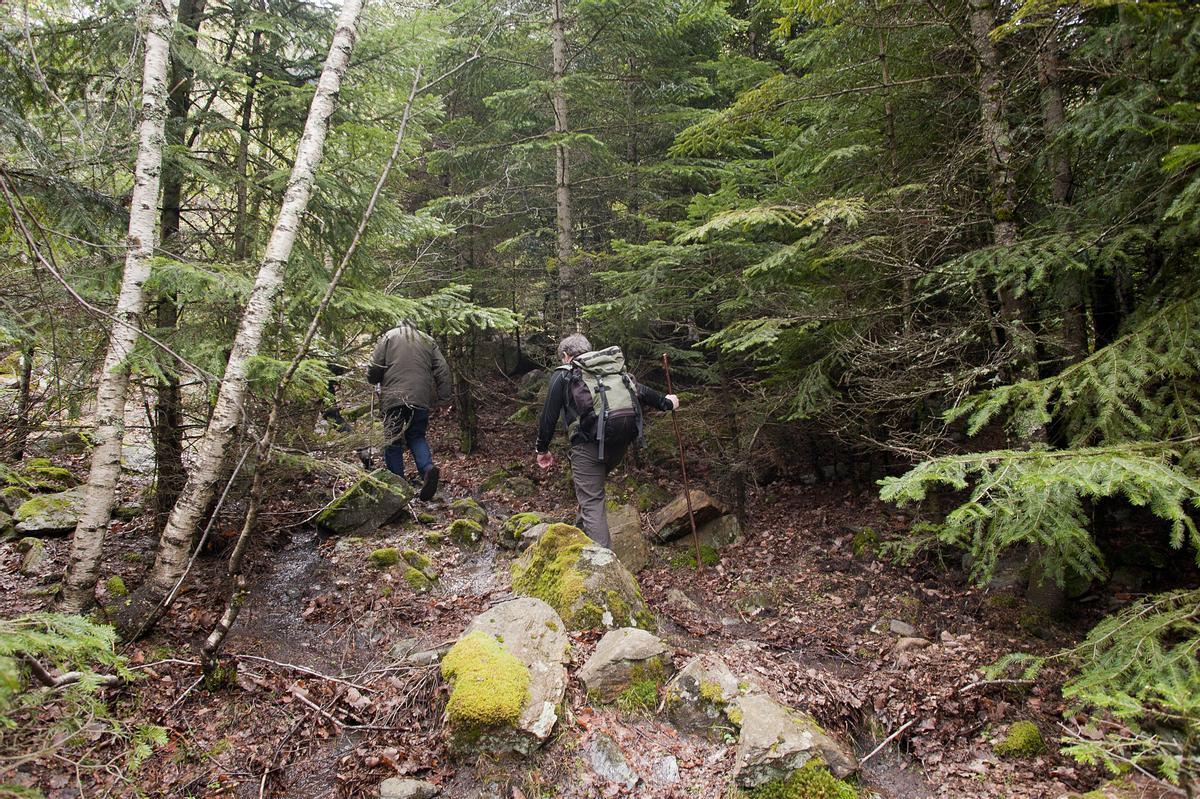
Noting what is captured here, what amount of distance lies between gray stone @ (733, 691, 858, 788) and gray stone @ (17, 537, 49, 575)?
280 inches

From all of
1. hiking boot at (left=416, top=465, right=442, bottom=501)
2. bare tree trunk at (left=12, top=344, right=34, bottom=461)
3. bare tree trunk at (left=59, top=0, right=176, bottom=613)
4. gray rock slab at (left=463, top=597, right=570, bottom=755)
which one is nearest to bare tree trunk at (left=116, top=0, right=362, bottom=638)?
bare tree trunk at (left=59, top=0, right=176, bottom=613)

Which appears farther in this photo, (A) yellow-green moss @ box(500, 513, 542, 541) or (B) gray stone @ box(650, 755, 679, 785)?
(A) yellow-green moss @ box(500, 513, 542, 541)

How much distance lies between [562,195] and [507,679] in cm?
858

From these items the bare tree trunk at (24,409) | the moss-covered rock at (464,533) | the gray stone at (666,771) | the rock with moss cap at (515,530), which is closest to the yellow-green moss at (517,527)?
the rock with moss cap at (515,530)

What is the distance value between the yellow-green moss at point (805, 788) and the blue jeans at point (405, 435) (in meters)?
6.99

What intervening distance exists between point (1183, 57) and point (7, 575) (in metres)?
11.1

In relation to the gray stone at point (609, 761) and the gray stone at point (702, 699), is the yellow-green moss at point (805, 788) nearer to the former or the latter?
the gray stone at point (702, 699)

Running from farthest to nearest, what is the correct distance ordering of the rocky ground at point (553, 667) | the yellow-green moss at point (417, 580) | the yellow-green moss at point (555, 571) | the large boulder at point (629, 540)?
the large boulder at point (629, 540), the yellow-green moss at point (417, 580), the yellow-green moss at point (555, 571), the rocky ground at point (553, 667)

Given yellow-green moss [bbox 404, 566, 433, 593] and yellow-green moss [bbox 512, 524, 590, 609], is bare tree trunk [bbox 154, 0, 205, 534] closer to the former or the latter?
yellow-green moss [bbox 404, 566, 433, 593]

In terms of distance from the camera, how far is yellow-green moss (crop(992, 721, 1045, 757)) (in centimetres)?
411

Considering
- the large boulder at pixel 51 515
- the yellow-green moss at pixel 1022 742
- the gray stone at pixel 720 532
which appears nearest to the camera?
the yellow-green moss at pixel 1022 742

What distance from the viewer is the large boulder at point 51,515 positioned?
646 cm

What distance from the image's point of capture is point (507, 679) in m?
4.20

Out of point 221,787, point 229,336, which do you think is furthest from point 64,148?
point 221,787
